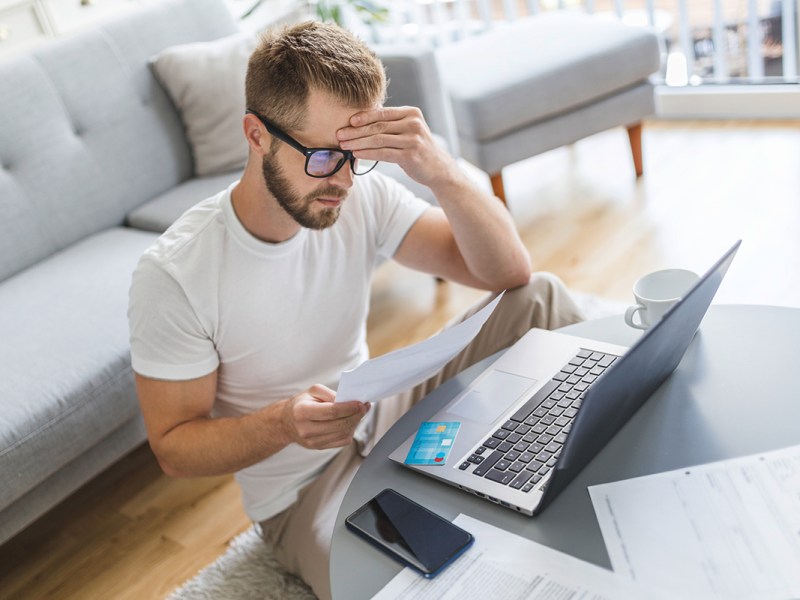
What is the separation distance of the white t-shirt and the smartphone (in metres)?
0.42

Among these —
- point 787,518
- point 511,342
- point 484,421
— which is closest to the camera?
point 787,518

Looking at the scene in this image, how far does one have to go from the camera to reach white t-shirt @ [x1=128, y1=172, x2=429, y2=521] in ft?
4.12

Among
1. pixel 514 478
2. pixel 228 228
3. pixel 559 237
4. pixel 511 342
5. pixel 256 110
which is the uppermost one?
pixel 256 110

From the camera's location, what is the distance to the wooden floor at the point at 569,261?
1.83m

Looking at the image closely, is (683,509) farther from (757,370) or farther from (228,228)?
(228,228)

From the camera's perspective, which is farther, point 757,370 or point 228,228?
point 228,228

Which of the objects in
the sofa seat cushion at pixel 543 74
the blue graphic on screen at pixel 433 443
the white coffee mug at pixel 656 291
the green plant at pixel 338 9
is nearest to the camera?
the blue graphic on screen at pixel 433 443

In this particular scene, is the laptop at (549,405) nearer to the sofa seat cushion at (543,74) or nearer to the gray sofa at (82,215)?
the gray sofa at (82,215)

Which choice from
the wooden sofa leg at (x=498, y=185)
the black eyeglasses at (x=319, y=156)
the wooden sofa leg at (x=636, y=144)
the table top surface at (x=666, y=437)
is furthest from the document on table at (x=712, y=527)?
the wooden sofa leg at (x=636, y=144)

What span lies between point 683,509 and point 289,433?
0.52 metres

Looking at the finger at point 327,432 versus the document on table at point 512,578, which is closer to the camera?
the document on table at point 512,578

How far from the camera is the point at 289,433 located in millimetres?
1167

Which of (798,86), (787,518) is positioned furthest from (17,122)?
(798,86)

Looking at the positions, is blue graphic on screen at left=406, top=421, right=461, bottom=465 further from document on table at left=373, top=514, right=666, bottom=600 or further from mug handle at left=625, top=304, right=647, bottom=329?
mug handle at left=625, top=304, right=647, bottom=329
